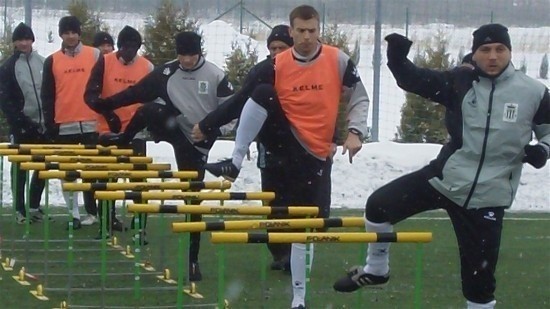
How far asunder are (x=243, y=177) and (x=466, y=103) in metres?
11.4

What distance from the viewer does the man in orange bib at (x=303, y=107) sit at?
962cm

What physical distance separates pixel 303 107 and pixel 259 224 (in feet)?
7.13

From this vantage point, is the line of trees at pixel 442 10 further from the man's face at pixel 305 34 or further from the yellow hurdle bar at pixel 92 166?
the man's face at pixel 305 34

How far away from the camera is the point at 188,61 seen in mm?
11930

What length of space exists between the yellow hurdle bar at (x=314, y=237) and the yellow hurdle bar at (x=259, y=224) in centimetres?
15

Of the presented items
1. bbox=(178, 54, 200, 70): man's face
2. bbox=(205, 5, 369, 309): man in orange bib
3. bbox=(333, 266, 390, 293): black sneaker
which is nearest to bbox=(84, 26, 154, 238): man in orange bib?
bbox=(178, 54, 200, 70): man's face

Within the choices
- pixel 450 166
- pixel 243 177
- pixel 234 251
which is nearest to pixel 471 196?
pixel 450 166

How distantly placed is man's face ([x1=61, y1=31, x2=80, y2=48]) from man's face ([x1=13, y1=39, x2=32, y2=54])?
2.11 ft

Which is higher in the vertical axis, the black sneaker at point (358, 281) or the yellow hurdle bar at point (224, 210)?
the yellow hurdle bar at point (224, 210)

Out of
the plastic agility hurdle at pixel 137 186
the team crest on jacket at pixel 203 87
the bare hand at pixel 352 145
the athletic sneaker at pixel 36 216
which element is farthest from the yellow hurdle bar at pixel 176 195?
the athletic sneaker at pixel 36 216

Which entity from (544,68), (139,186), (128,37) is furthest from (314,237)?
(544,68)

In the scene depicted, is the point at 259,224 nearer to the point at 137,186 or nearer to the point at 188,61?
the point at 137,186

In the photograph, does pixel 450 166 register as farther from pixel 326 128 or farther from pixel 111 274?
pixel 111 274

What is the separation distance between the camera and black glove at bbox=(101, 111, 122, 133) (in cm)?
1349
